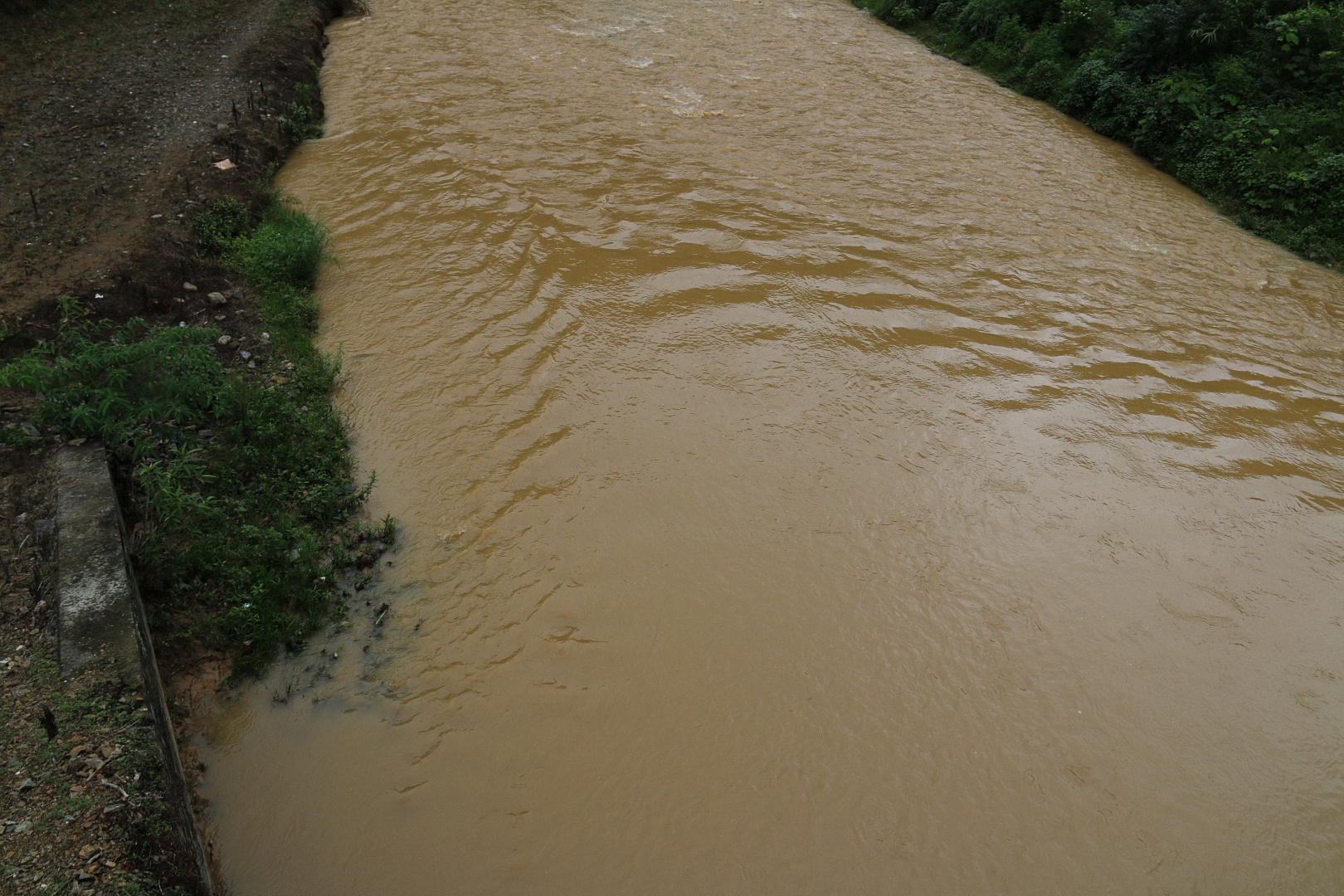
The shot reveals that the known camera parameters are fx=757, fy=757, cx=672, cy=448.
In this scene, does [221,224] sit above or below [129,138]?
below

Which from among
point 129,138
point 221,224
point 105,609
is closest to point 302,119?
point 129,138

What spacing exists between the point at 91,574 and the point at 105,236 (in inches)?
157

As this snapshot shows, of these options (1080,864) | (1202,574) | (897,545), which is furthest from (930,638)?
(1202,574)

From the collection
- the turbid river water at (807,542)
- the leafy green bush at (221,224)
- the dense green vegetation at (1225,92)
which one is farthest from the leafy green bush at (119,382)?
the dense green vegetation at (1225,92)

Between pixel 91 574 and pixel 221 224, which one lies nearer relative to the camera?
pixel 91 574

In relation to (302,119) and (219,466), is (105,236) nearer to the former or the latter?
(219,466)

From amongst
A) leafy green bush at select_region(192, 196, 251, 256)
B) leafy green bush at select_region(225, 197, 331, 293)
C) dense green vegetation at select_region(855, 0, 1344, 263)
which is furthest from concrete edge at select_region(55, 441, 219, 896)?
dense green vegetation at select_region(855, 0, 1344, 263)

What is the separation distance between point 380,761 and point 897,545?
342 cm

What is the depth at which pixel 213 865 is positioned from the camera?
11.4 feet

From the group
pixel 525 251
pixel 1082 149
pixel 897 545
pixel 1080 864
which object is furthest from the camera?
pixel 1082 149

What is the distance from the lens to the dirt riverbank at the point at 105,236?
9.95 feet

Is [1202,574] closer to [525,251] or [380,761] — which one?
[380,761]

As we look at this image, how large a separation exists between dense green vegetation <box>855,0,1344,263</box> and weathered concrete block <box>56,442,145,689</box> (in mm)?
11871

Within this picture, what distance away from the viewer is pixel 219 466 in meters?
5.01
